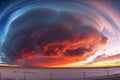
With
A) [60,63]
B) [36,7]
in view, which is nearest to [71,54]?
[60,63]

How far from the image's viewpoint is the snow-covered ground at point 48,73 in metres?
6.41

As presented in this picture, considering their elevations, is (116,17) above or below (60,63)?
above

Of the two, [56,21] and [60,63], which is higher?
[56,21]

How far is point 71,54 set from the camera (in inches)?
251

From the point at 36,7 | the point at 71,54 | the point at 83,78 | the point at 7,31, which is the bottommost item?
the point at 83,78

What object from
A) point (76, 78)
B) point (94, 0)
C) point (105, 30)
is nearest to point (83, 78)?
point (76, 78)

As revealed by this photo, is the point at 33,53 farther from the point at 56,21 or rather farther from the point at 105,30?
the point at 105,30

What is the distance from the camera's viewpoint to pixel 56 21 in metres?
6.32

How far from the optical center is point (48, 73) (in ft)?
21.0

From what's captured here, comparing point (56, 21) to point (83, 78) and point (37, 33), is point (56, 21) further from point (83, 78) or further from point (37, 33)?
point (83, 78)

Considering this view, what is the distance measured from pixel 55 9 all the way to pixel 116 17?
1.14m

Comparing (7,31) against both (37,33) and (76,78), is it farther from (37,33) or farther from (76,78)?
(76,78)

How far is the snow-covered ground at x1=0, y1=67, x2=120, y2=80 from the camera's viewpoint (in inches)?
253

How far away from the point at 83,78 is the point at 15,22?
1582mm
